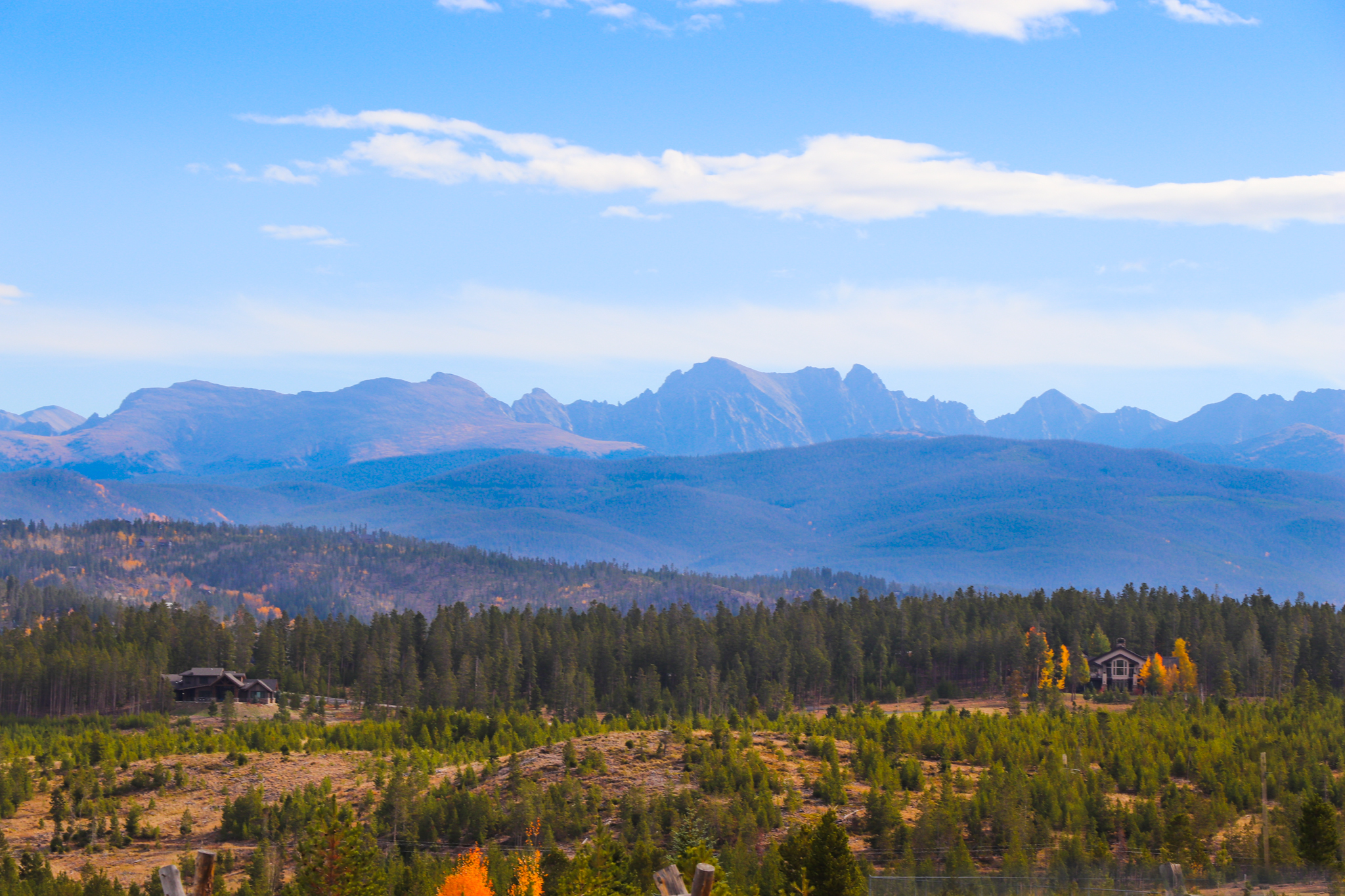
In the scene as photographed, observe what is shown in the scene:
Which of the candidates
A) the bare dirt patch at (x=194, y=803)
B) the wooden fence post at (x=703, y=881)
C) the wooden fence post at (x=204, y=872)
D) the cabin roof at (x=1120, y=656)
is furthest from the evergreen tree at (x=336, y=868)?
the cabin roof at (x=1120, y=656)

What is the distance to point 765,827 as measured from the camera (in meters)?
94.6

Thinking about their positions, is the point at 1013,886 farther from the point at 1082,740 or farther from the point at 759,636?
the point at 759,636

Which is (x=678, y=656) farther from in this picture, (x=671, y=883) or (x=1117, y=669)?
(x=671, y=883)

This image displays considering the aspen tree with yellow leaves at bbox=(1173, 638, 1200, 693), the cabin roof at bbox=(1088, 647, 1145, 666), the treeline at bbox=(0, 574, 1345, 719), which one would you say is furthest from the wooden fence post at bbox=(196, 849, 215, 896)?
the cabin roof at bbox=(1088, 647, 1145, 666)

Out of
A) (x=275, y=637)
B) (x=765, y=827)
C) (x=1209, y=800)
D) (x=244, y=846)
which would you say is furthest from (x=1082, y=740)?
(x=275, y=637)

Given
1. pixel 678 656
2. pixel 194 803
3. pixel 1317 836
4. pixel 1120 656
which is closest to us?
pixel 1317 836

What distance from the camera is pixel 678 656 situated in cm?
17588

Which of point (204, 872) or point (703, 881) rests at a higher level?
point (703, 881)

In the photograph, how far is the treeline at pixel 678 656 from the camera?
16450 centimetres

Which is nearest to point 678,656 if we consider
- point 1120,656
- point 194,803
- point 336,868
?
point 1120,656

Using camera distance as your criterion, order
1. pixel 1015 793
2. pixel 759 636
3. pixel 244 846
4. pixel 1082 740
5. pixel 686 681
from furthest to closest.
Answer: pixel 759 636 → pixel 686 681 → pixel 1082 740 → pixel 244 846 → pixel 1015 793

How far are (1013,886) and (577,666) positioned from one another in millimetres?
113622

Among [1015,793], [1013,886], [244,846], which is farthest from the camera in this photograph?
[244,846]

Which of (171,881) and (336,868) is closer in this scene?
(171,881)
